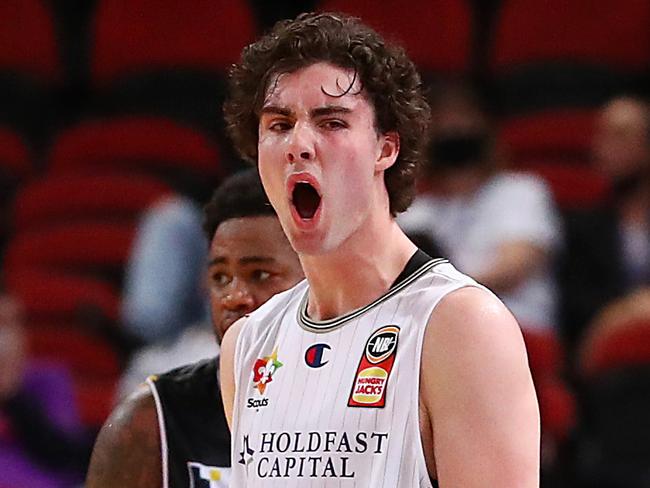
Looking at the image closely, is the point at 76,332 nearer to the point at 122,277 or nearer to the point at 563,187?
the point at 122,277

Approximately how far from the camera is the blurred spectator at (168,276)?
5992 mm

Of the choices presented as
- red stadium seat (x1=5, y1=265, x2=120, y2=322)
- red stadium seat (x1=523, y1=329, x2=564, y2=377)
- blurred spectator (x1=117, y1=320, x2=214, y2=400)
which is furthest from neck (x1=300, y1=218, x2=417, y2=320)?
red stadium seat (x1=5, y1=265, x2=120, y2=322)

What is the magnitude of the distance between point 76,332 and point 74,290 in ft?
0.59

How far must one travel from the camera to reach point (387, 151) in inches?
102

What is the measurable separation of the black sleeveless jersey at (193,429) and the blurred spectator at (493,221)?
101 inches

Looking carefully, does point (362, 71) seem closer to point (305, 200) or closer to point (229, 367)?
point (305, 200)

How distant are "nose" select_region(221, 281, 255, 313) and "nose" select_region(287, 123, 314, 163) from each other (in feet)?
2.40

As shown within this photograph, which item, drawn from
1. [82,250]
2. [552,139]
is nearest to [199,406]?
[82,250]

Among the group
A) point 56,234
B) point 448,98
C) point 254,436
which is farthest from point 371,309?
point 56,234

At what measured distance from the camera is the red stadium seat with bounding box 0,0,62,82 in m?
7.36

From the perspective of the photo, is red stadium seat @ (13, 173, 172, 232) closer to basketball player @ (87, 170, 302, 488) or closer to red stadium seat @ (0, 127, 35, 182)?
red stadium seat @ (0, 127, 35, 182)

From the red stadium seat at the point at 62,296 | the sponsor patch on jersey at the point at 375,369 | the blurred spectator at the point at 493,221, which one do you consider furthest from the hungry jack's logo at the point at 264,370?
the red stadium seat at the point at 62,296

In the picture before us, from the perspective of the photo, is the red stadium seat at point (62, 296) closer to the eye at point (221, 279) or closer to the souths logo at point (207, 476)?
the eye at point (221, 279)

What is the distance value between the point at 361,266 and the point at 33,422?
3.10 m
